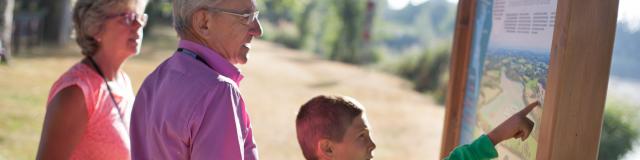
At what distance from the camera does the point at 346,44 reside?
1112 inches

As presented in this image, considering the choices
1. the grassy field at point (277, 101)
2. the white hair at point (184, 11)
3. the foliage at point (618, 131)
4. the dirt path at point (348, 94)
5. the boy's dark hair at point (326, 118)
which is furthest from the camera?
the dirt path at point (348, 94)

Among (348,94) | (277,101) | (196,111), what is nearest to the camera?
(196,111)

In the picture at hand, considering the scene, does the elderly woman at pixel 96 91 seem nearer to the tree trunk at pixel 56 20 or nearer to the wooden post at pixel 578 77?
the wooden post at pixel 578 77

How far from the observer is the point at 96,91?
2.40 m

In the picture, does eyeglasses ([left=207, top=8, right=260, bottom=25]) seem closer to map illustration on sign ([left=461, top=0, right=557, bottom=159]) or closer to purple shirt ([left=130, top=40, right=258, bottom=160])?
purple shirt ([left=130, top=40, right=258, bottom=160])

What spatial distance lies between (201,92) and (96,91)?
3.10ft

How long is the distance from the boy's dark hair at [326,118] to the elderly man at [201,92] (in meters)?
0.36

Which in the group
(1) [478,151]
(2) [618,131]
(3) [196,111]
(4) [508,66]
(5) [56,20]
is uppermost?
(4) [508,66]

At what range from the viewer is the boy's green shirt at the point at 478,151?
1.93m

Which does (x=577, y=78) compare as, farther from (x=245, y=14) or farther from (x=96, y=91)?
(x=96, y=91)

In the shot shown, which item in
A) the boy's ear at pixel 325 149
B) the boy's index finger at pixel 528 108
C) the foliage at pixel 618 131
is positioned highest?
the boy's index finger at pixel 528 108

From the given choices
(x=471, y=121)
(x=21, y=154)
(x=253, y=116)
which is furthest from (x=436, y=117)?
(x=471, y=121)

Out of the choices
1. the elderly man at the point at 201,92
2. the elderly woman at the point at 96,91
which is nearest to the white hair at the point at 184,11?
the elderly man at the point at 201,92

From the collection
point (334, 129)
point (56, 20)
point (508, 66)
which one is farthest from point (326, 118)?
point (56, 20)
